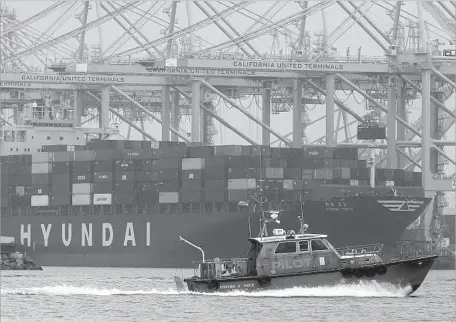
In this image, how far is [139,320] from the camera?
49.1 m

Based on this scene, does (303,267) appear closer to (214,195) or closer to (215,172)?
(215,172)

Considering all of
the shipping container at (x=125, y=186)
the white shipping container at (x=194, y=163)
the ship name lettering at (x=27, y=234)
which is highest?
the white shipping container at (x=194, y=163)

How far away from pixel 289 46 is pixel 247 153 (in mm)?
15825

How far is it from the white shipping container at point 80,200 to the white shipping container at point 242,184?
1191cm

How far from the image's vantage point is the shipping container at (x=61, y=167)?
98.5 metres

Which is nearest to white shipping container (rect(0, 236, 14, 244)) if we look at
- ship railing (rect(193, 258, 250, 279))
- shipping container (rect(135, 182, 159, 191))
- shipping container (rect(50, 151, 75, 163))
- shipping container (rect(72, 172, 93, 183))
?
shipping container (rect(50, 151, 75, 163))

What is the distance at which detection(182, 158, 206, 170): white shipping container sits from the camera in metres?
92.3

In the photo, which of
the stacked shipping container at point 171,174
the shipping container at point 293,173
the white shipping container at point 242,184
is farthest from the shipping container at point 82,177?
the shipping container at point 293,173

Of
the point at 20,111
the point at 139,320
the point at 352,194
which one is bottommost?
the point at 139,320

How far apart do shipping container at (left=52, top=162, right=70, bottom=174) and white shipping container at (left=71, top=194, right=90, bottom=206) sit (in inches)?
73.8

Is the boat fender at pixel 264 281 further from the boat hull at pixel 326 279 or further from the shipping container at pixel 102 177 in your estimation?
the shipping container at pixel 102 177

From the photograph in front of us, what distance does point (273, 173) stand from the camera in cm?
9106

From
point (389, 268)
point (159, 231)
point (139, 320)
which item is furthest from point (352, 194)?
point (139, 320)

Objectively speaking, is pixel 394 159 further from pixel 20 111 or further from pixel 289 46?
pixel 20 111
